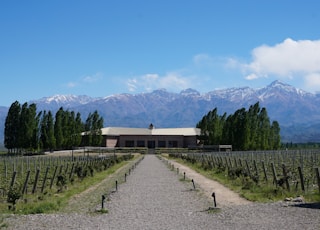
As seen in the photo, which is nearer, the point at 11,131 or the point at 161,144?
the point at 11,131

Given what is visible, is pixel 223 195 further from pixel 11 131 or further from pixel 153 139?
pixel 153 139

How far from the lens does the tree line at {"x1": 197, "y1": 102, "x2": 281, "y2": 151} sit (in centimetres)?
8688

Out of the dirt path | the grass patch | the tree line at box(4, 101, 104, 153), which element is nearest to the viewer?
the grass patch

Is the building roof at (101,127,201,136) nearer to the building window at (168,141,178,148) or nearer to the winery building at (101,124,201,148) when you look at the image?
the winery building at (101,124,201,148)

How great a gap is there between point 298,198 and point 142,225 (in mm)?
6805

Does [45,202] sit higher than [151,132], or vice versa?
[151,132]

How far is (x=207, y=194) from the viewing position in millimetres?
21094

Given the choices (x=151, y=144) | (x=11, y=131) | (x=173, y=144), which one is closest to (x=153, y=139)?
(x=151, y=144)

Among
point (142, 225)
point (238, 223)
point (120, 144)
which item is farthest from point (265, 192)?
point (120, 144)

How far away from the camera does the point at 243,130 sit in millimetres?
86750

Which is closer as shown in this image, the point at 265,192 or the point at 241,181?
the point at 265,192

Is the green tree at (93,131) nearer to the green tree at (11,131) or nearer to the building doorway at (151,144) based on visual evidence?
the green tree at (11,131)

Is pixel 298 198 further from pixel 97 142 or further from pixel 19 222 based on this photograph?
pixel 97 142

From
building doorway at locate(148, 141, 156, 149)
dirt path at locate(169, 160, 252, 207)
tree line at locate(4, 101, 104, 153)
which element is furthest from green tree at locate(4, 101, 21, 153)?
dirt path at locate(169, 160, 252, 207)
